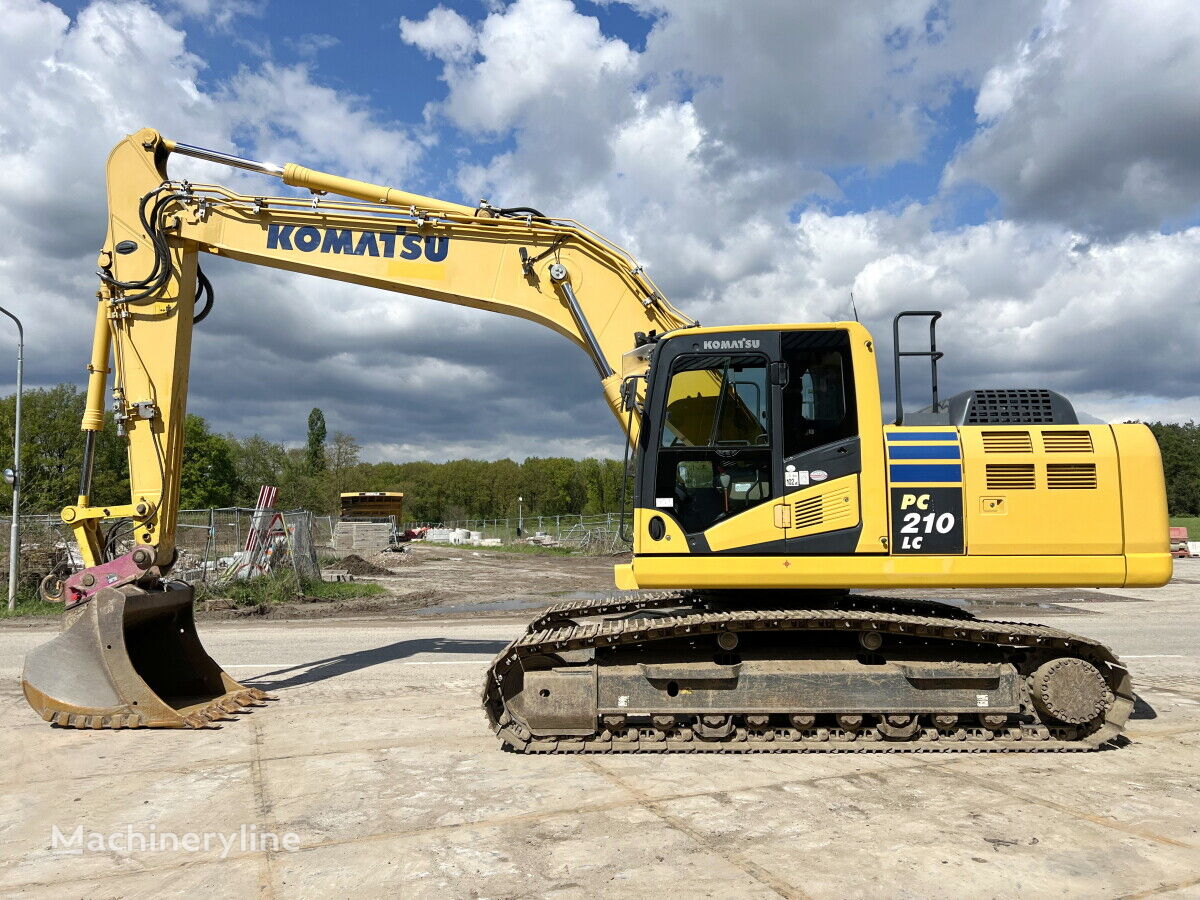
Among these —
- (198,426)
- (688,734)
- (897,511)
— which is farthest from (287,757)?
(198,426)

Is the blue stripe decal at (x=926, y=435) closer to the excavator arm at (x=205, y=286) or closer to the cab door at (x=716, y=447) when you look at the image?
the cab door at (x=716, y=447)

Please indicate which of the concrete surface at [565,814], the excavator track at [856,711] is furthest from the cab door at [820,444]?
the concrete surface at [565,814]

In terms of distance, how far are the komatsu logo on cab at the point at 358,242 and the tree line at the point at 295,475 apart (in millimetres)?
2626

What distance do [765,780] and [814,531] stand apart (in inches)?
72.4

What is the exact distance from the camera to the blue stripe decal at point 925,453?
6195 millimetres

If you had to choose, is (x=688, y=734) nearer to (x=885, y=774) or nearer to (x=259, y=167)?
(x=885, y=774)

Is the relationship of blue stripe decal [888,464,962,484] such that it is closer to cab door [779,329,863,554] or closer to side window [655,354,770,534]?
cab door [779,329,863,554]

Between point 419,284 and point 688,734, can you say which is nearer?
point 688,734

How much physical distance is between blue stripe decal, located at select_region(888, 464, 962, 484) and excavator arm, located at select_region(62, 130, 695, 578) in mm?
3068

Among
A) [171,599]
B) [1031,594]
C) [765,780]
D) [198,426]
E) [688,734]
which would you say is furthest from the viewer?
[198,426]

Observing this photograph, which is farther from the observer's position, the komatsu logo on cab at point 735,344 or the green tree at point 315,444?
the green tree at point 315,444

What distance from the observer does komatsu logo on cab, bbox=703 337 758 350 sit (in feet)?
21.1

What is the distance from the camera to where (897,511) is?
618 cm

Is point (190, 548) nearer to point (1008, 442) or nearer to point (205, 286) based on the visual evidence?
point (205, 286)
